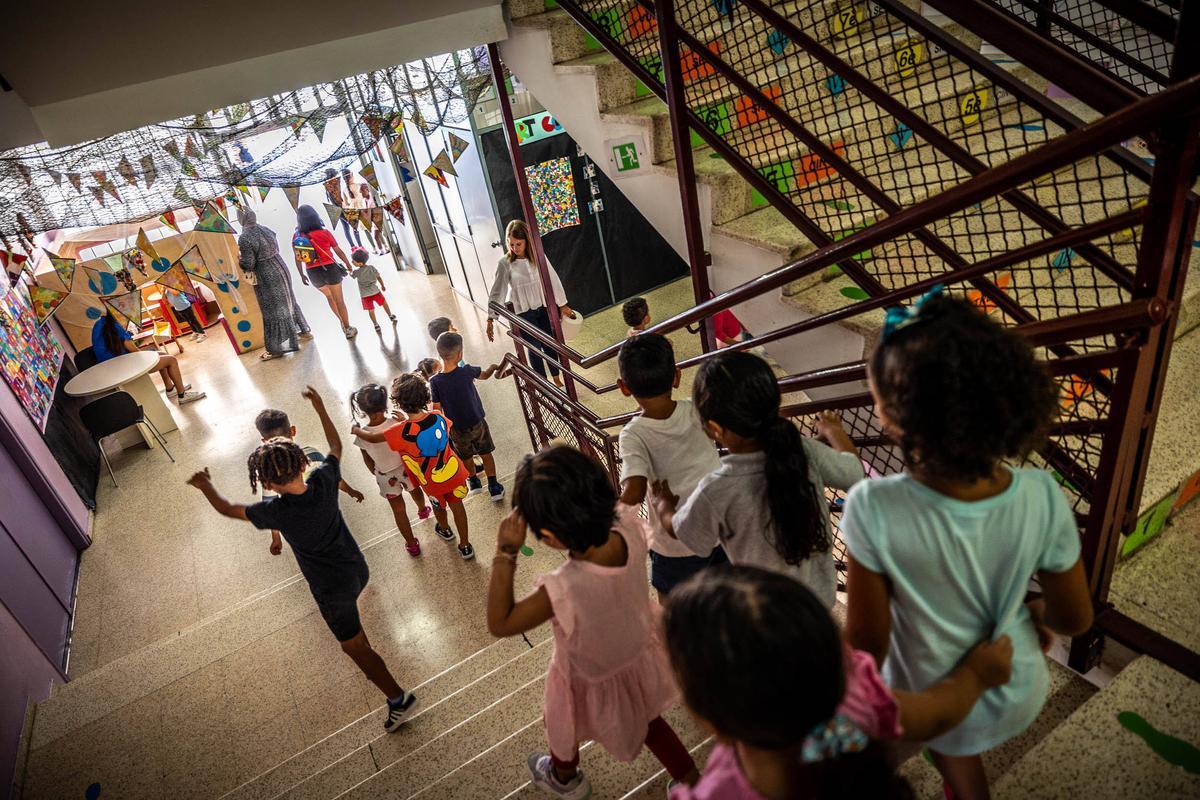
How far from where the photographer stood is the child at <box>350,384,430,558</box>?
369 cm

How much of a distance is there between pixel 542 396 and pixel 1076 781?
11.0ft

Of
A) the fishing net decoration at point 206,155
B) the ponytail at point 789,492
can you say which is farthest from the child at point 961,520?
the fishing net decoration at point 206,155

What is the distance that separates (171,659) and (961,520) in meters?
4.07

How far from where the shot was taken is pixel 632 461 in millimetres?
2010

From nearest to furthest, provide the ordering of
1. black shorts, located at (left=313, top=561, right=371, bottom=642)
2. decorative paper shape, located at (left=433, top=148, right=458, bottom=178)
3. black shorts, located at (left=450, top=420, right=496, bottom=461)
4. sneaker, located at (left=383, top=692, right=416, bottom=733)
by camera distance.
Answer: black shorts, located at (left=313, top=561, right=371, bottom=642) < sneaker, located at (left=383, top=692, right=416, bottom=733) < black shorts, located at (left=450, top=420, right=496, bottom=461) < decorative paper shape, located at (left=433, top=148, right=458, bottom=178)

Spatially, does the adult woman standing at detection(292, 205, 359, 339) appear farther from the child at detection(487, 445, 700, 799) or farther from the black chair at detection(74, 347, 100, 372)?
the child at detection(487, 445, 700, 799)

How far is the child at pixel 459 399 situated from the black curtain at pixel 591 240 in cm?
317

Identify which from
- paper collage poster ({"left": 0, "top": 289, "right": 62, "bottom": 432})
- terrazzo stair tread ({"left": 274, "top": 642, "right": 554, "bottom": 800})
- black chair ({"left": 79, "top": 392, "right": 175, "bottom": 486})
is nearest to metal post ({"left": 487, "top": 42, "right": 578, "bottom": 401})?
terrazzo stair tread ({"left": 274, "top": 642, "right": 554, "bottom": 800})

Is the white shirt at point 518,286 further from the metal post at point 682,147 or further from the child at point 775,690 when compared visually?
the child at point 775,690

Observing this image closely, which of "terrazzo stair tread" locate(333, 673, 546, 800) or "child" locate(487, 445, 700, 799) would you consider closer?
"child" locate(487, 445, 700, 799)

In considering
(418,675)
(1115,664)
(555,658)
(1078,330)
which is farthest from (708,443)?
(418,675)

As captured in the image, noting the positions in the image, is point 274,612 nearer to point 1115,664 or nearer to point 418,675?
point 418,675

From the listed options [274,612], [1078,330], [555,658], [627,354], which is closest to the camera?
[1078,330]

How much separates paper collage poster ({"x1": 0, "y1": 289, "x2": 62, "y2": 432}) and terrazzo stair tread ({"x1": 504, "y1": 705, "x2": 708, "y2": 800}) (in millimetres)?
5456
